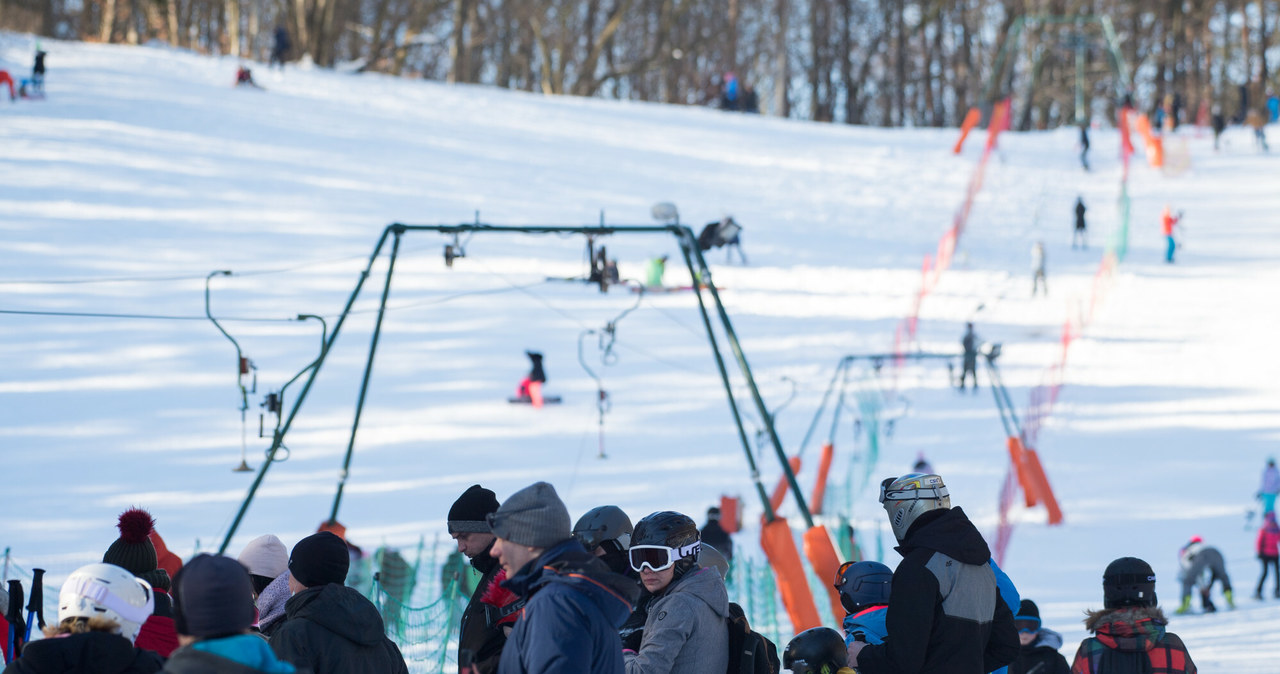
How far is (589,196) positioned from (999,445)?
1325cm

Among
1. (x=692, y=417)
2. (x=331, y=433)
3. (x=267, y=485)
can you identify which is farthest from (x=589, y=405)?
(x=267, y=485)

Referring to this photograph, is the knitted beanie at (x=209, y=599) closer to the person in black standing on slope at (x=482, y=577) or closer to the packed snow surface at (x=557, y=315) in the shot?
the person in black standing on slope at (x=482, y=577)

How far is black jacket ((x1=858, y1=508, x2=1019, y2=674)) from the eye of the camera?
3.87 m

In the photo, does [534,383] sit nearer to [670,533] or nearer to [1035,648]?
[1035,648]

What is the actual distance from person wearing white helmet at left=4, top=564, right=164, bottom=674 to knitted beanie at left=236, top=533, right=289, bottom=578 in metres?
1.19

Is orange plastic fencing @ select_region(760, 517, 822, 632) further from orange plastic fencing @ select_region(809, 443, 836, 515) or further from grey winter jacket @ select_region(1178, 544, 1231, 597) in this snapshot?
orange plastic fencing @ select_region(809, 443, 836, 515)

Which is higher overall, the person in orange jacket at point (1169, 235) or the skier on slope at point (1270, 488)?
the person in orange jacket at point (1169, 235)

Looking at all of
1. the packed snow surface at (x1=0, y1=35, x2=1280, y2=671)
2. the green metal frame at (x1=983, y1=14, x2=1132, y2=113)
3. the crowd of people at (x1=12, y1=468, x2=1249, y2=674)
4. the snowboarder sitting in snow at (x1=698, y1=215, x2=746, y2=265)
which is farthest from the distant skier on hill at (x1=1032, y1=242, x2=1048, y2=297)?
the crowd of people at (x1=12, y1=468, x2=1249, y2=674)

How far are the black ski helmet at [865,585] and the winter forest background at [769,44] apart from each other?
41.0 meters

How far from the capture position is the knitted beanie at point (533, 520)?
11.1 ft

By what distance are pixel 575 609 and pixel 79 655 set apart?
122 centimetres

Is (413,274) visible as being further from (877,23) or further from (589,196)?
(877,23)

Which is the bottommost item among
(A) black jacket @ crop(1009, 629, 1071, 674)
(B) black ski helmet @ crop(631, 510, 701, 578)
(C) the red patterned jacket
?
(A) black jacket @ crop(1009, 629, 1071, 674)

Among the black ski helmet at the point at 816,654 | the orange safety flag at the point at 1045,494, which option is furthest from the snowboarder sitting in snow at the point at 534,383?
the black ski helmet at the point at 816,654
